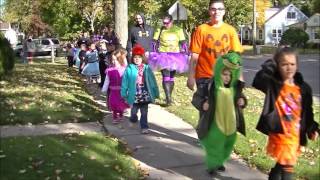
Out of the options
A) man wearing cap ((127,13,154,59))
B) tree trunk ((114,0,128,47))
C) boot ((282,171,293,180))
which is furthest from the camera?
tree trunk ((114,0,128,47))

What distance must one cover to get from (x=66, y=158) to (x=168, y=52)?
14.7 feet

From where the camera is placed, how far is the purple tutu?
10234mm

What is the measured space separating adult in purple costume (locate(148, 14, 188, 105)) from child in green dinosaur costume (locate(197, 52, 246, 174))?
192 inches

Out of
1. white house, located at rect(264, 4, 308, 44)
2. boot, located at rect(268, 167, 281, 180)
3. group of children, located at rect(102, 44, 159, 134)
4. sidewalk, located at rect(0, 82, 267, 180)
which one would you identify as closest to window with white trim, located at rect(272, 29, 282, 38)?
white house, located at rect(264, 4, 308, 44)

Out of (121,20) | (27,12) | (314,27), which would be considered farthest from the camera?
(314,27)

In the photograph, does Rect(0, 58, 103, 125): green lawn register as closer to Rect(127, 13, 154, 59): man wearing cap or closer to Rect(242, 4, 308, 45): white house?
Rect(127, 13, 154, 59): man wearing cap

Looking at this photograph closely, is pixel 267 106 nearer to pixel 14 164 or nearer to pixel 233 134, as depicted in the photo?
pixel 233 134

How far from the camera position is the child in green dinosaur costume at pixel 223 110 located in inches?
207

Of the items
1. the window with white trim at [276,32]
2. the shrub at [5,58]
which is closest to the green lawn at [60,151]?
the shrub at [5,58]

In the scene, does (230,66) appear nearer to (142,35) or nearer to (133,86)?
(133,86)

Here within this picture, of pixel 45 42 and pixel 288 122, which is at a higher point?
pixel 45 42

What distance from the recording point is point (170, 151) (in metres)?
6.91

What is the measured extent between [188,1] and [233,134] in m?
46.7

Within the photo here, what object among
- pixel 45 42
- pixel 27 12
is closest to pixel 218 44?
pixel 45 42
